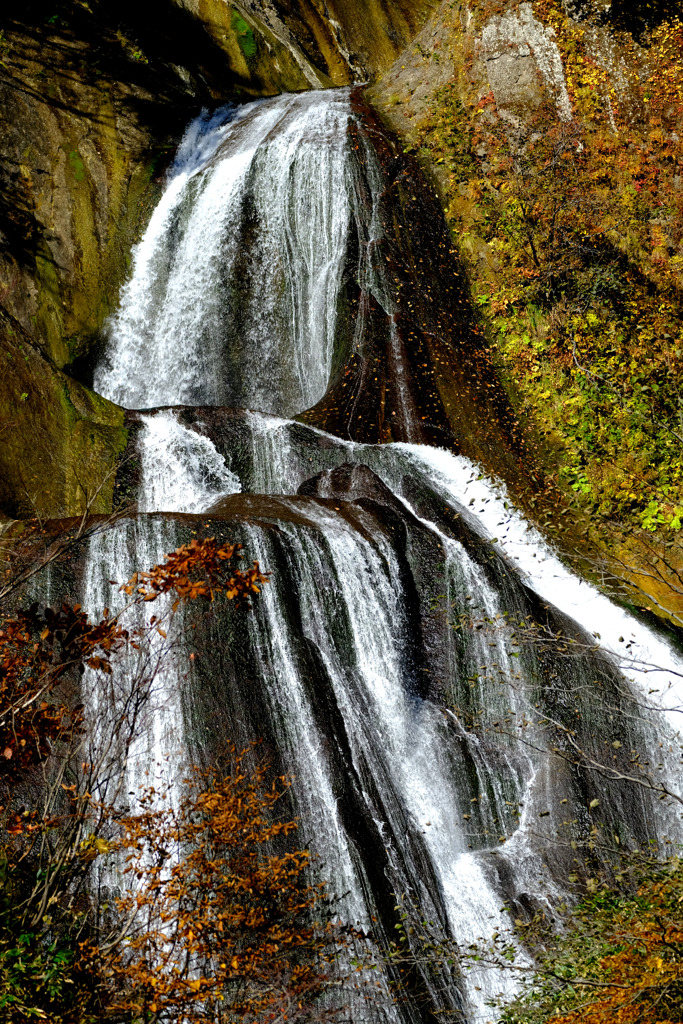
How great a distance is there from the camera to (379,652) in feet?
27.4

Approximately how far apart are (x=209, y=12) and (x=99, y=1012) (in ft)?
65.0

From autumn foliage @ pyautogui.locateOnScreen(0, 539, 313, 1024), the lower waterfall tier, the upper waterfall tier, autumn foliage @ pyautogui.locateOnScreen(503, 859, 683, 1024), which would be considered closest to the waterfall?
the lower waterfall tier

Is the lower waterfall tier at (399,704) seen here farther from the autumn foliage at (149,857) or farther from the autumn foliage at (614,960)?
the autumn foliage at (614,960)

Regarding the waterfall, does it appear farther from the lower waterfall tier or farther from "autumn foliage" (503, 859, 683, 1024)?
"autumn foliage" (503, 859, 683, 1024)

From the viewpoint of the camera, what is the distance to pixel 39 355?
36.1 ft

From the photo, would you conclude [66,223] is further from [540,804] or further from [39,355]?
[540,804]

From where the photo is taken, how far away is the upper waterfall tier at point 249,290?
1391 cm

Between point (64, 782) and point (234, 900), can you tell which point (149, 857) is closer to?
point (234, 900)

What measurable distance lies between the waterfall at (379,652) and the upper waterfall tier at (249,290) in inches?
7.4

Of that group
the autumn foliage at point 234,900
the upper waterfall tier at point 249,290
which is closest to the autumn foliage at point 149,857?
the autumn foliage at point 234,900

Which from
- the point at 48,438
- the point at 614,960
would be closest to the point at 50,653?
the point at 614,960

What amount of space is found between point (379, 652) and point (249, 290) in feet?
27.1

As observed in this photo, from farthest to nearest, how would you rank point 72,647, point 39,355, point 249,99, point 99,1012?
point 249,99 → point 39,355 → point 72,647 → point 99,1012

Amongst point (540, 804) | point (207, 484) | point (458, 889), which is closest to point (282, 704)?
point (458, 889)
